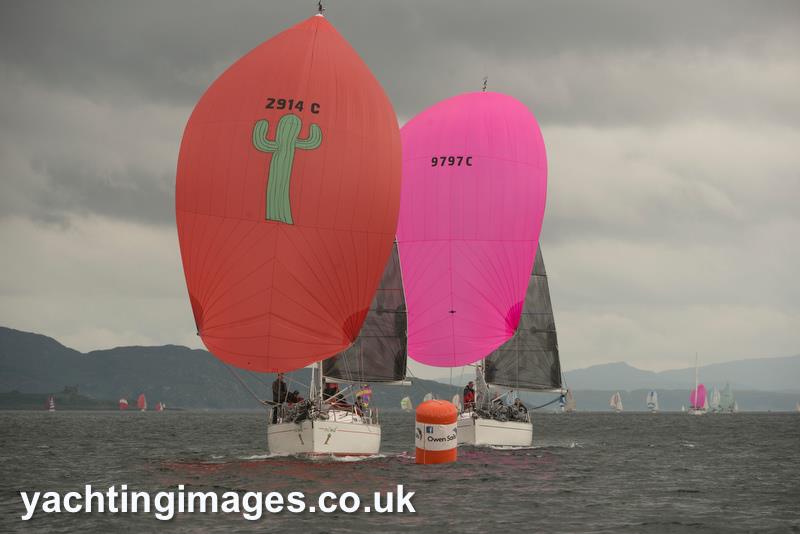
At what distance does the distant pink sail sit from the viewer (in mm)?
42562

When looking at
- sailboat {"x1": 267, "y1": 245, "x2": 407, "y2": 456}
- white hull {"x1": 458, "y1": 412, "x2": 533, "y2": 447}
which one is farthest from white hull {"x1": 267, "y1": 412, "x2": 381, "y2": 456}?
white hull {"x1": 458, "y1": 412, "x2": 533, "y2": 447}

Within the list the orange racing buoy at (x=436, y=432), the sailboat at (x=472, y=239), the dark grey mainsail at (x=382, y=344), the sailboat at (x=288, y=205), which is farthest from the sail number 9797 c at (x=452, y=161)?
the orange racing buoy at (x=436, y=432)

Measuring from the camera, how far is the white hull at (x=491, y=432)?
41938mm

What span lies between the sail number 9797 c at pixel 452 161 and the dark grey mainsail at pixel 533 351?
7254 mm

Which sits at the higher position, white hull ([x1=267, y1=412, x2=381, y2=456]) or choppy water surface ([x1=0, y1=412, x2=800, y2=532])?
white hull ([x1=267, y1=412, x2=381, y2=456])

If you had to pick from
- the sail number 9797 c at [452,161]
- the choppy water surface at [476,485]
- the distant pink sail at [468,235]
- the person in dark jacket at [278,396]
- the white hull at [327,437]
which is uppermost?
the sail number 9797 c at [452,161]

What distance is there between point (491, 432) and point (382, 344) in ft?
19.5

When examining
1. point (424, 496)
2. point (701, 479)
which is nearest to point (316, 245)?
point (424, 496)

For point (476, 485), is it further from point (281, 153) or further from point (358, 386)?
point (281, 153)

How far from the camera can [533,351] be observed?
46.9 m

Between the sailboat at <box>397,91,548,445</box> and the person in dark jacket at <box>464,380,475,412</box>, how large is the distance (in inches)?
4.9

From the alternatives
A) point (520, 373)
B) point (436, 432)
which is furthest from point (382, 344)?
point (520, 373)

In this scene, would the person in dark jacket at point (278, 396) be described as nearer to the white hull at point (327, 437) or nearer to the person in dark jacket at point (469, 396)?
the white hull at point (327, 437)

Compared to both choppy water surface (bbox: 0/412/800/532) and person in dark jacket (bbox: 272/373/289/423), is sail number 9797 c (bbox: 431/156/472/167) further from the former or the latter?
person in dark jacket (bbox: 272/373/289/423)
